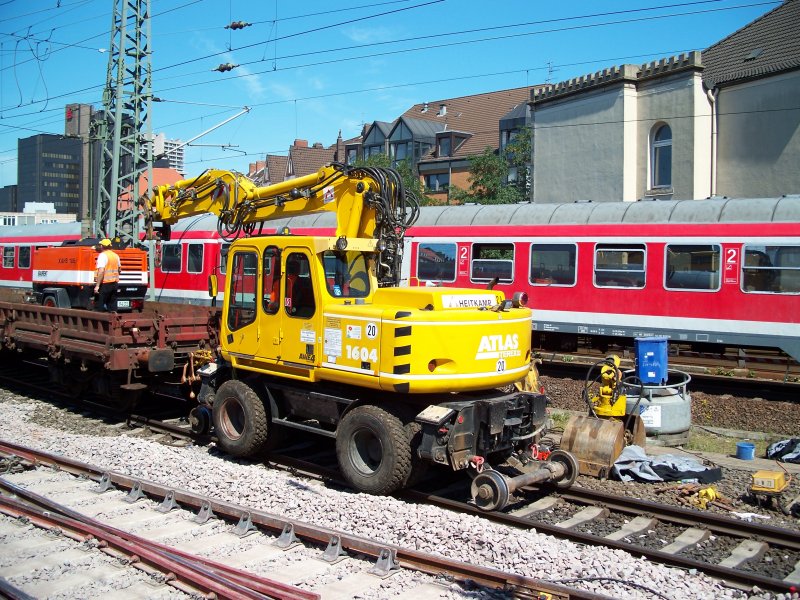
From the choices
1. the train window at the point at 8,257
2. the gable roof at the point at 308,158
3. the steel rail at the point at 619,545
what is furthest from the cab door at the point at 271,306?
the gable roof at the point at 308,158

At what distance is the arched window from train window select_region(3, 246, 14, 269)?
987 inches

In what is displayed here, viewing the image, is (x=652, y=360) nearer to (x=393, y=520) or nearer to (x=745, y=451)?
(x=745, y=451)

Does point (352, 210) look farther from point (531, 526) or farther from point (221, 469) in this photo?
point (531, 526)

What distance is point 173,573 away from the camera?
5.65 m

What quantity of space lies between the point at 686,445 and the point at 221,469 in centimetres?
647

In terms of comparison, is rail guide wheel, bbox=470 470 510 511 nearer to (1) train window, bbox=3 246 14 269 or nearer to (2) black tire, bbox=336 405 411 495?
(2) black tire, bbox=336 405 411 495

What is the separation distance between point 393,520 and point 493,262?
10.8 m

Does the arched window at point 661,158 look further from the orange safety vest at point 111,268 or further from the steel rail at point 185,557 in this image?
the steel rail at point 185,557

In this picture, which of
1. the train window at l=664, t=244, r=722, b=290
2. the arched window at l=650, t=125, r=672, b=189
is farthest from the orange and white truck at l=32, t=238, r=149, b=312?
the arched window at l=650, t=125, r=672, b=189

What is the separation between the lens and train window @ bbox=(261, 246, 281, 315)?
8.48 m

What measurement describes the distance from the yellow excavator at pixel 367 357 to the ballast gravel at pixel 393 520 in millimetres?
374

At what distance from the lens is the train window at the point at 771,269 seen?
13.7 meters

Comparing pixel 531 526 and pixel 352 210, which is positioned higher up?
pixel 352 210

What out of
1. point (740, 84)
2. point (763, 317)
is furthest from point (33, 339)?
point (740, 84)
